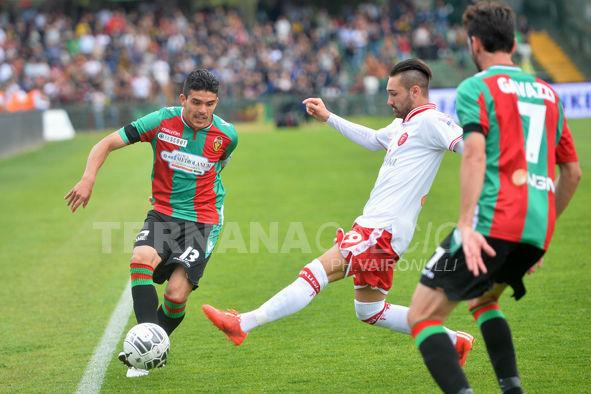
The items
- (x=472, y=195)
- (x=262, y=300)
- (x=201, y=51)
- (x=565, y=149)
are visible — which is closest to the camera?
(x=472, y=195)

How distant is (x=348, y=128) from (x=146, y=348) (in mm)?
2066

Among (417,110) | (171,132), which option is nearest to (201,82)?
(171,132)

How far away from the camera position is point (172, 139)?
6.98 m

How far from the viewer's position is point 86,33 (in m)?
41.2

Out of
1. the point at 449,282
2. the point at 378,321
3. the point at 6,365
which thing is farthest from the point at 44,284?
the point at 449,282

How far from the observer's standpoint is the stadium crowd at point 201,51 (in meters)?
38.6

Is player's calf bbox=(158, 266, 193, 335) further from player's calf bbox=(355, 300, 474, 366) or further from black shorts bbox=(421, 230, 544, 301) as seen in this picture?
black shorts bbox=(421, 230, 544, 301)

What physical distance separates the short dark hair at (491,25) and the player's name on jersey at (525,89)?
7.1 inches

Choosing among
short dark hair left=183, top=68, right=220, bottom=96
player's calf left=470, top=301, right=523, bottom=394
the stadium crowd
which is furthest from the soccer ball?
the stadium crowd

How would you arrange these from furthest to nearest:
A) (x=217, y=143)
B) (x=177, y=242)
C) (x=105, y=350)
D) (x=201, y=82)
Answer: (x=105, y=350) → (x=217, y=143) → (x=177, y=242) → (x=201, y=82)

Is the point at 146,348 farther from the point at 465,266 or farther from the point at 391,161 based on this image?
the point at 465,266

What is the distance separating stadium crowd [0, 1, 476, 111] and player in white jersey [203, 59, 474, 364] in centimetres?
3125

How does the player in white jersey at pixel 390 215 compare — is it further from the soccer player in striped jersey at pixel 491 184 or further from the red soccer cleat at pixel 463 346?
the soccer player in striped jersey at pixel 491 184

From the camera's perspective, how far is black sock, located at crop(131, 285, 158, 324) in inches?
253
